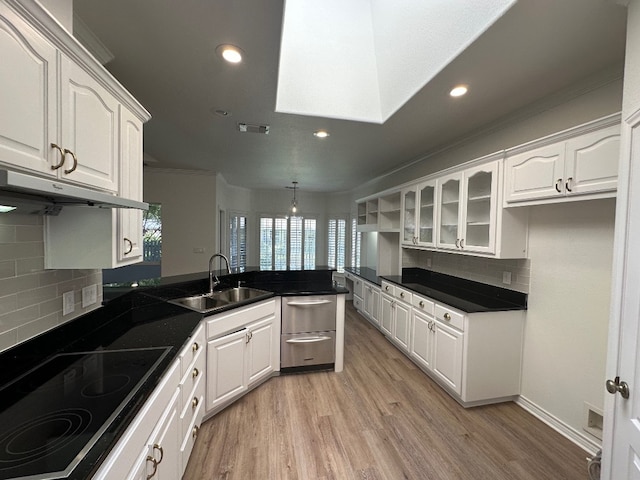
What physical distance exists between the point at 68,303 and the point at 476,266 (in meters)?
3.44

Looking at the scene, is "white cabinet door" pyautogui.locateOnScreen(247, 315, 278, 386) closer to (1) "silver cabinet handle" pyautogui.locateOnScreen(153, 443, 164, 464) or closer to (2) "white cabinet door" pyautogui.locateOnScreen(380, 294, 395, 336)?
(1) "silver cabinet handle" pyautogui.locateOnScreen(153, 443, 164, 464)

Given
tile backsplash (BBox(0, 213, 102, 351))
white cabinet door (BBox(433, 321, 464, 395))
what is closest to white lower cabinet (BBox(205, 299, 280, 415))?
tile backsplash (BBox(0, 213, 102, 351))

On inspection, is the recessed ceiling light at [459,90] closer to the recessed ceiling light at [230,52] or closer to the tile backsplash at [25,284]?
the recessed ceiling light at [230,52]

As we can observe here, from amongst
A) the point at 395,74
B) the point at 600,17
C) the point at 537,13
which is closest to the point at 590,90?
the point at 600,17

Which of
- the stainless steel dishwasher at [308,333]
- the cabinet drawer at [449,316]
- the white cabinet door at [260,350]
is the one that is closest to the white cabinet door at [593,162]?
the cabinet drawer at [449,316]

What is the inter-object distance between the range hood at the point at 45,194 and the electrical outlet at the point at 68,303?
0.46 metres

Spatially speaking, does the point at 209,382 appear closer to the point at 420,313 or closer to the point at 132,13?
the point at 420,313

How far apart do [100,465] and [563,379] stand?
2.90m

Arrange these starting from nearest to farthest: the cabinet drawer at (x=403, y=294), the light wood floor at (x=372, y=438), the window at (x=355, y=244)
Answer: the light wood floor at (x=372, y=438), the cabinet drawer at (x=403, y=294), the window at (x=355, y=244)

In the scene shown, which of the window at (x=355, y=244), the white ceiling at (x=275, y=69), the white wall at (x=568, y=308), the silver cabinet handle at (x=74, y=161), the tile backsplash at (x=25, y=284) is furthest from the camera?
the window at (x=355, y=244)

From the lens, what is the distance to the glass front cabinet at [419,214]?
3.35 metres

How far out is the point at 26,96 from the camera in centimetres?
91

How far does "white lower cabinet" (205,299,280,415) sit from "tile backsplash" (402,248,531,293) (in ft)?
7.13

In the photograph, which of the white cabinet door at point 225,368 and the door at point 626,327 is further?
the white cabinet door at point 225,368
